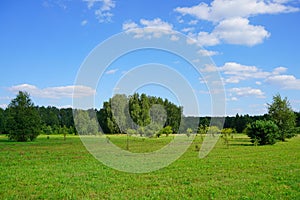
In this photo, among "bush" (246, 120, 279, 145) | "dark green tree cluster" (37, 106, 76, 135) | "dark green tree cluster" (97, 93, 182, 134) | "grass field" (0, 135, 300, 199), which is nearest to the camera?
"grass field" (0, 135, 300, 199)

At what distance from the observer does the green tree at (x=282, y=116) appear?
5597cm

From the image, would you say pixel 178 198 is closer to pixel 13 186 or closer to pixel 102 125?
pixel 13 186

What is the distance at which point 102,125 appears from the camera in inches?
2404

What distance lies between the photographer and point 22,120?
189 feet

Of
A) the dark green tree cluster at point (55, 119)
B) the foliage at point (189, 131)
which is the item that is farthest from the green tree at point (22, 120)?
the dark green tree cluster at point (55, 119)

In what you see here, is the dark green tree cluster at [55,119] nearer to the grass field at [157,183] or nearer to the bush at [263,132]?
the bush at [263,132]

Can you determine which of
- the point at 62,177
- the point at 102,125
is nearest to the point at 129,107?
the point at 102,125

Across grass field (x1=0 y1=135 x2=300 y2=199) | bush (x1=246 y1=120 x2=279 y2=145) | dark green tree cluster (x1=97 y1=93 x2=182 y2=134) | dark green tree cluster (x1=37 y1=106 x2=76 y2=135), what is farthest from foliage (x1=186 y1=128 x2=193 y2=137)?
dark green tree cluster (x1=37 y1=106 x2=76 y2=135)

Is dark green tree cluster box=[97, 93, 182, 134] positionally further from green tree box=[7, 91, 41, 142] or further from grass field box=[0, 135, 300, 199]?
grass field box=[0, 135, 300, 199]

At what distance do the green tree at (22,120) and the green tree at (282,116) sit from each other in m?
41.8

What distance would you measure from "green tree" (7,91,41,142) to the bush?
3691cm

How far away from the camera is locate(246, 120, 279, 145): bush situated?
143 feet

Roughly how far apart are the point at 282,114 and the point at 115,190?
164 ft

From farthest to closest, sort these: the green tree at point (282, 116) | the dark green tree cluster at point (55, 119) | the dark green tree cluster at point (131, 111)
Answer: the dark green tree cluster at point (55, 119) < the green tree at point (282, 116) < the dark green tree cluster at point (131, 111)
